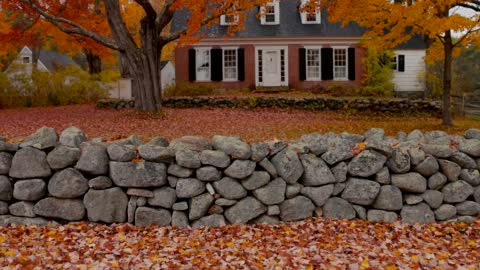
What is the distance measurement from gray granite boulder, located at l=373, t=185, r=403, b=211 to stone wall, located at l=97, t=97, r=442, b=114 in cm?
1282

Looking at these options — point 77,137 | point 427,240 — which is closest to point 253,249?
point 427,240

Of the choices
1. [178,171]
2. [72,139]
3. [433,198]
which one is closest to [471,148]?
[433,198]

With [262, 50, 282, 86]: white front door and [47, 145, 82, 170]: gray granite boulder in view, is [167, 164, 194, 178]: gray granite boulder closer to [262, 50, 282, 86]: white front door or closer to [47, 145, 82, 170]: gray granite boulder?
[47, 145, 82, 170]: gray granite boulder

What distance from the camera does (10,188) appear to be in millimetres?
5746

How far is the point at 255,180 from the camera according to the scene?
5.77m

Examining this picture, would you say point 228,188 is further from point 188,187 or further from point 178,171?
point 178,171

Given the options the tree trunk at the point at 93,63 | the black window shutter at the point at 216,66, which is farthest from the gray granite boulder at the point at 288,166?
the tree trunk at the point at 93,63

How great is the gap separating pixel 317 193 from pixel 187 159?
5.30 ft

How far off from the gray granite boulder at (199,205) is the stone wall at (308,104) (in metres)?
13.5

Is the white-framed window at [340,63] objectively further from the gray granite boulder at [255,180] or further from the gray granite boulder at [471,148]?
the gray granite boulder at [255,180]

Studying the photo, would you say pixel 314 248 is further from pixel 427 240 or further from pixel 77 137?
pixel 77 137

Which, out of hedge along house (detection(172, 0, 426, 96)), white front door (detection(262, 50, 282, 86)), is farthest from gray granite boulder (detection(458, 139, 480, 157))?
white front door (detection(262, 50, 282, 86))

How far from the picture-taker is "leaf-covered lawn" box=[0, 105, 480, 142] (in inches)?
482

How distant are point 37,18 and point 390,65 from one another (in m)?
16.6
